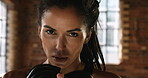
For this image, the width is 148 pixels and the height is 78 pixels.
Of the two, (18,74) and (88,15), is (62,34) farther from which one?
(18,74)

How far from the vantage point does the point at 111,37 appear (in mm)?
5297

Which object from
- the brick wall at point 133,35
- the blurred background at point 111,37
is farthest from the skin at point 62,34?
the brick wall at point 133,35

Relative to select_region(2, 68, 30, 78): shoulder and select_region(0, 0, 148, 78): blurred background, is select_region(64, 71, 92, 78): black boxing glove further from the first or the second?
select_region(0, 0, 148, 78): blurred background

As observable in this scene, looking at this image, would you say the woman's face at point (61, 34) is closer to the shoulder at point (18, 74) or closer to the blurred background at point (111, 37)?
the shoulder at point (18, 74)

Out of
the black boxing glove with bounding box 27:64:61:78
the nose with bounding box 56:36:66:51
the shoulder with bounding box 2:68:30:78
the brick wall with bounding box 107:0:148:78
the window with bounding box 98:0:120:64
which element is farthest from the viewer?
the window with bounding box 98:0:120:64

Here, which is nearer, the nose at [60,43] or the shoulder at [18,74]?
the nose at [60,43]

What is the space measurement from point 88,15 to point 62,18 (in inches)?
5.0

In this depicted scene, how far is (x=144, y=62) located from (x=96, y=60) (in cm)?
413

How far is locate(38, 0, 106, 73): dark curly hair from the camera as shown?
0.91 m

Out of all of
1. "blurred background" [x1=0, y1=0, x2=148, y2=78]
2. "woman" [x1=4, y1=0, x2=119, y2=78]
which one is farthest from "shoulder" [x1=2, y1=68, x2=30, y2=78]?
"blurred background" [x1=0, y1=0, x2=148, y2=78]

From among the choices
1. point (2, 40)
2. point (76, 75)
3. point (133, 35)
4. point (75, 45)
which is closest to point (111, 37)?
point (133, 35)

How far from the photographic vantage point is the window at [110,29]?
5.25 m

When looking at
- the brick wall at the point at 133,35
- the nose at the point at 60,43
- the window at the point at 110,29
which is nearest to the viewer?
the nose at the point at 60,43

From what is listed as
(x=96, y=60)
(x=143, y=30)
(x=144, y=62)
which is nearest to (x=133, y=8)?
(x=143, y=30)
